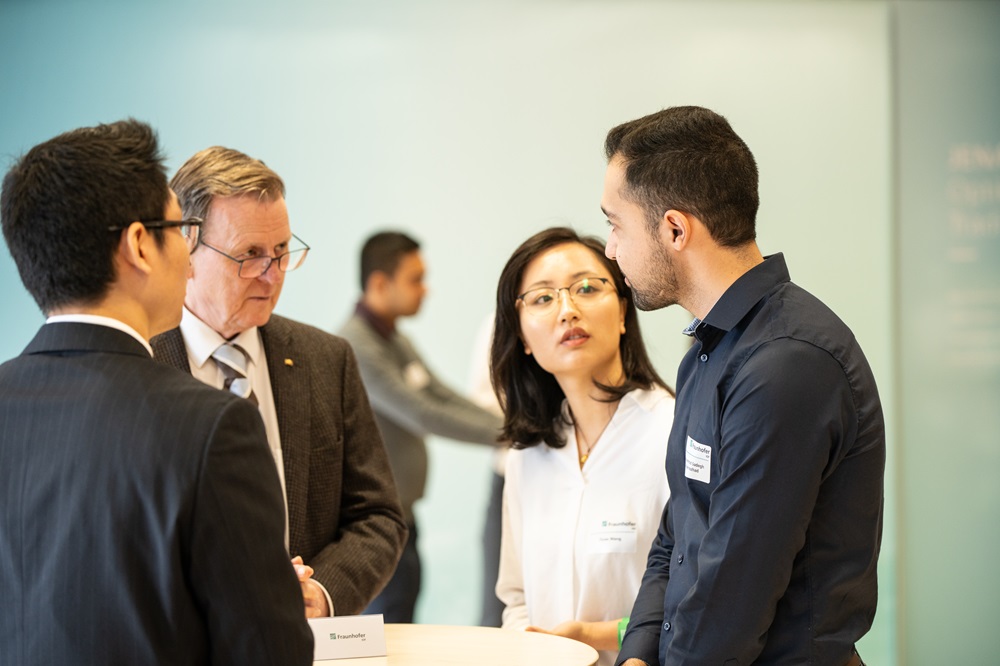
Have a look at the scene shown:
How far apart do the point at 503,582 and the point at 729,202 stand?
1.40 metres

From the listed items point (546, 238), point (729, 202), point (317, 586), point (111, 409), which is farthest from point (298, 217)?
point (111, 409)

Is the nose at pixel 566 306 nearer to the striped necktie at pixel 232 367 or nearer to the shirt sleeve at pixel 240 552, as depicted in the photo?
the striped necktie at pixel 232 367

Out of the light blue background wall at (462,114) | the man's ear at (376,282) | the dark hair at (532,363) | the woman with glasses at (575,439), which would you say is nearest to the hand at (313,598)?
the woman with glasses at (575,439)

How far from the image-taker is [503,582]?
293 centimetres

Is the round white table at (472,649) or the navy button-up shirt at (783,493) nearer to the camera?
the navy button-up shirt at (783,493)

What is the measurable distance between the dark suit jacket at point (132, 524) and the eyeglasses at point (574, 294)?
1.52 m

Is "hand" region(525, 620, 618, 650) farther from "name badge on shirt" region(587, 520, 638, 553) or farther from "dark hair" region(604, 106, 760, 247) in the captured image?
"dark hair" region(604, 106, 760, 247)

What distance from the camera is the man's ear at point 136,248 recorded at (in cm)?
146

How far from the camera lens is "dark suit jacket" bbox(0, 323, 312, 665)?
1.37 m

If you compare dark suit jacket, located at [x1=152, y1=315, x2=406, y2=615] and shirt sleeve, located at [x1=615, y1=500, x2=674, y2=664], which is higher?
dark suit jacket, located at [x1=152, y1=315, x2=406, y2=615]

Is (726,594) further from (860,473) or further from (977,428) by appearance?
(977,428)

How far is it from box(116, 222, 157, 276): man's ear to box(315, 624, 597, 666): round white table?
106 cm

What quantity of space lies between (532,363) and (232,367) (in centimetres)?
92

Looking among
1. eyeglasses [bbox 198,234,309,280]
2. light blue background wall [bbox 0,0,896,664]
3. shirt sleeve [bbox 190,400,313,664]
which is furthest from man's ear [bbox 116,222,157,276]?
light blue background wall [bbox 0,0,896,664]
